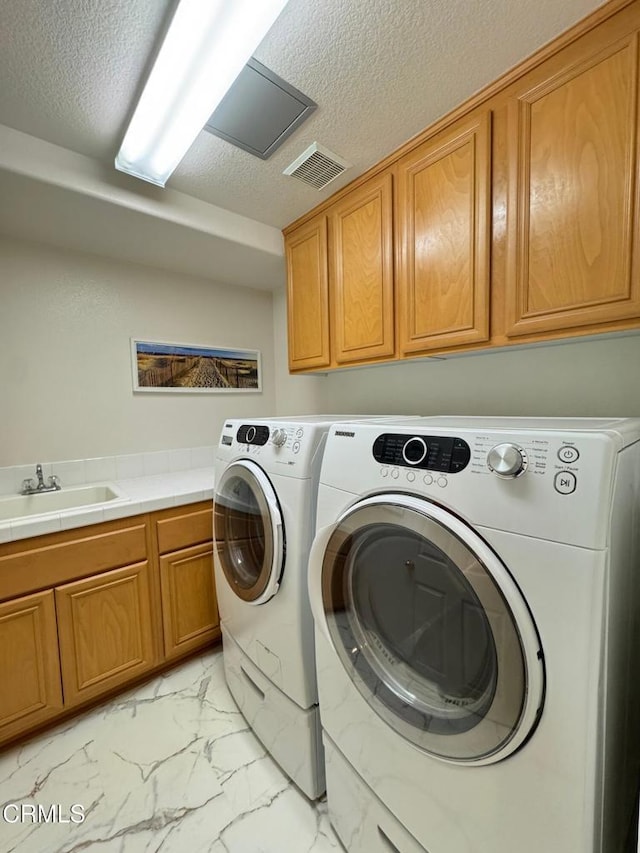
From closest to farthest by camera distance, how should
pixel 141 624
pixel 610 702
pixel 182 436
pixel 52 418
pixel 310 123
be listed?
pixel 610 702, pixel 310 123, pixel 141 624, pixel 52 418, pixel 182 436

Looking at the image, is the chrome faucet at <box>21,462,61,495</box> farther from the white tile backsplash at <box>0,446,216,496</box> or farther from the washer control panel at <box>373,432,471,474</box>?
the washer control panel at <box>373,432,471,474</box>

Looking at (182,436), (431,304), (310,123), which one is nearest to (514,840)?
(431,304)

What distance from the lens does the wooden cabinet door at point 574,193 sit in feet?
3.25

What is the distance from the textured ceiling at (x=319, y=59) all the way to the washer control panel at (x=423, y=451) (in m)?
1.18

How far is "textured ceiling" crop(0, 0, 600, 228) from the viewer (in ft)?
3.28

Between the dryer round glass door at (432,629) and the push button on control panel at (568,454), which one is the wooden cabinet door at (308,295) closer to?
the dryer round glass door at (432,629)

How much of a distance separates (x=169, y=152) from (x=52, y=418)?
1.45 meters

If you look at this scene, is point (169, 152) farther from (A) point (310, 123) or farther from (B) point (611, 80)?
(B) point (611, 80)

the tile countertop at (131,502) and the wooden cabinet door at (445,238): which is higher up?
the wooden cabinet door at (445,238)

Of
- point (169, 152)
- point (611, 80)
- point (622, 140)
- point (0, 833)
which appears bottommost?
point (0, 833)

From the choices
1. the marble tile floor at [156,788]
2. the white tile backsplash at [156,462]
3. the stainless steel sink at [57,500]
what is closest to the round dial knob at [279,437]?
the stainless steel sink at [57,500]

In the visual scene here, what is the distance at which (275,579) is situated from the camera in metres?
1.19

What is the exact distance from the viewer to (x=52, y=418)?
1.98 meters

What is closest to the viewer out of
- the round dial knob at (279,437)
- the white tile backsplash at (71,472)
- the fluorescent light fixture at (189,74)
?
the fluorescent light fixture at (189,74)
